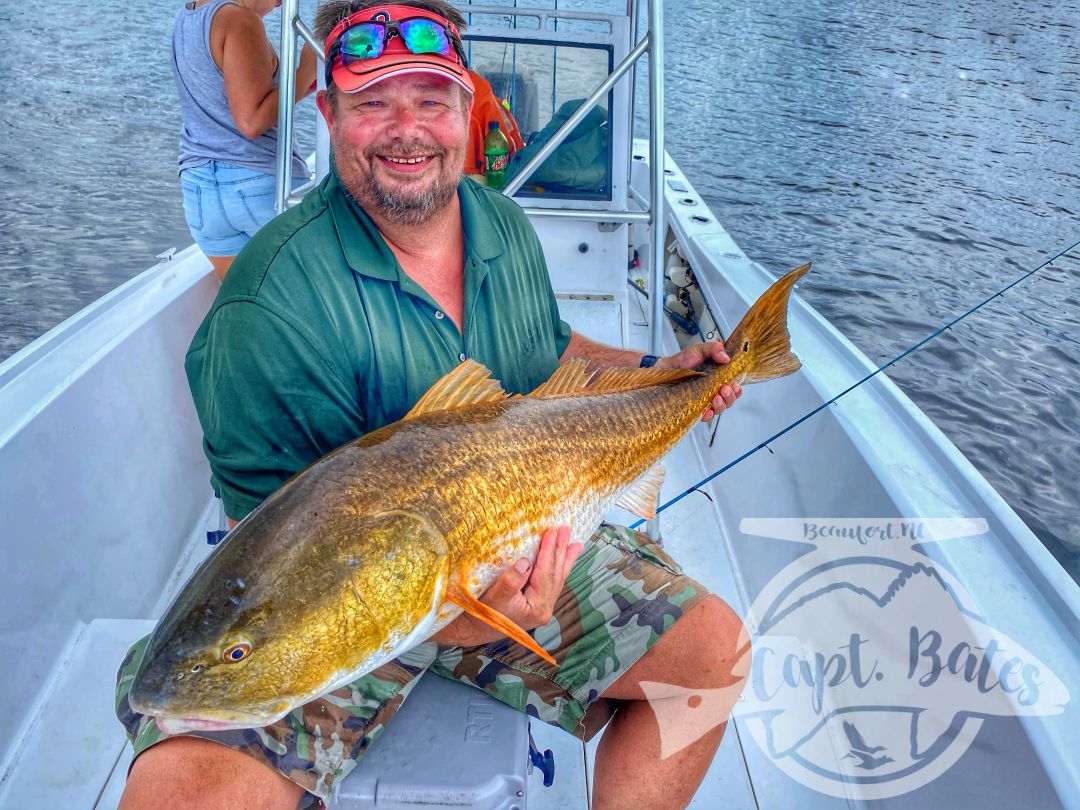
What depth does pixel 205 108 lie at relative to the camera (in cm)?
353

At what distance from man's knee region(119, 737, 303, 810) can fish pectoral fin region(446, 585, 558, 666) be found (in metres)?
0.51

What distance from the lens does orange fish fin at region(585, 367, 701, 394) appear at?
207 centimetres

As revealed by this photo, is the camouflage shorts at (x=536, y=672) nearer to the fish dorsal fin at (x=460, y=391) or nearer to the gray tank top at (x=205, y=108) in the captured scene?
the fish dorsal fin at (x=460, y=391)

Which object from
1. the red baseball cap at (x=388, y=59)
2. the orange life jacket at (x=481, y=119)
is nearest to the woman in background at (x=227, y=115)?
the orange life jacket at (x=481, y=119)

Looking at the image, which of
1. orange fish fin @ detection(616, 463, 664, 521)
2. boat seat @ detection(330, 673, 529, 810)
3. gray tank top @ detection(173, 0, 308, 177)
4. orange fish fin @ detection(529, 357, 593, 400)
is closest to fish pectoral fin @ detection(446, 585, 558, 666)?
boat seat @ detection(330, 673, 529, 810)

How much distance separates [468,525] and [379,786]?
57 cm

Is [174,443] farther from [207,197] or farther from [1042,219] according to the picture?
[1042,219]

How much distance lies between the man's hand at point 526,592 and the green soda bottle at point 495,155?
3042 millimetres

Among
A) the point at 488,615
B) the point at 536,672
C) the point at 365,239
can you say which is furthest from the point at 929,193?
the point at 488,615

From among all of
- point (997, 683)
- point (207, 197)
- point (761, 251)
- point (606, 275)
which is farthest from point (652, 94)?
point (761, 251)

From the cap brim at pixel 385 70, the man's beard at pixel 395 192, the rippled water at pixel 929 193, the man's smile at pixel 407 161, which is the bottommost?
the rippled water at pixel 929 193

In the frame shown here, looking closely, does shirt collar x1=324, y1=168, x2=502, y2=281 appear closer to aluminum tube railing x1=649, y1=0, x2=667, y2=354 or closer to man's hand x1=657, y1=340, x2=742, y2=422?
man's hand x1=657, y1=340, x2=742, y2=422

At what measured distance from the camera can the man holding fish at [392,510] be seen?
1.35 m

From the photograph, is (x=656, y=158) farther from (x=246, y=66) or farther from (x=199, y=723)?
(x=199, y=723)
